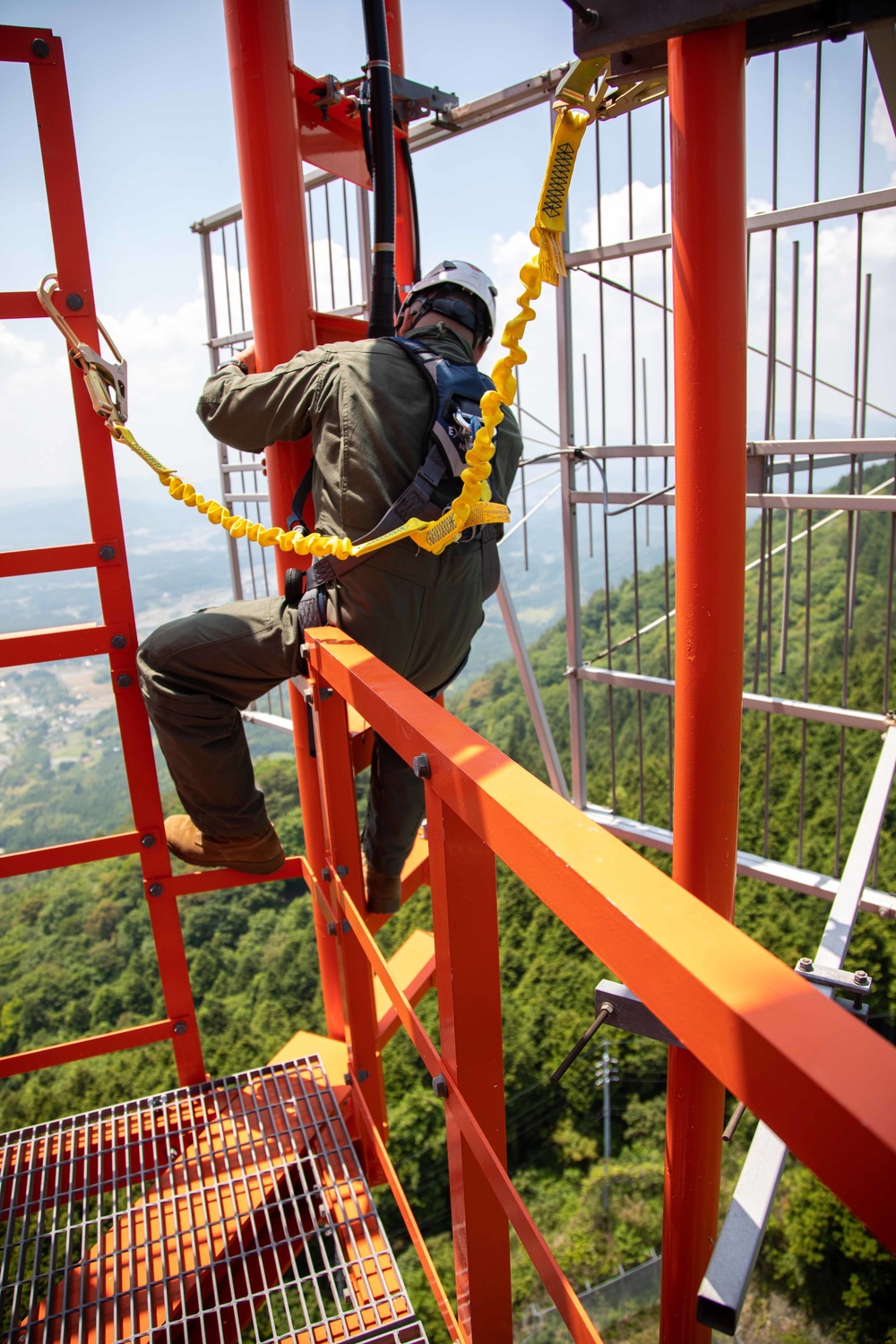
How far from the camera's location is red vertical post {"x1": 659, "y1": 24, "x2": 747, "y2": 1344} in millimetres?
1163

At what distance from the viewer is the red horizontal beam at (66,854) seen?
8.61 ft

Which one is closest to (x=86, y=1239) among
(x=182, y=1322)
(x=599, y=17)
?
(x=182, y=1322)

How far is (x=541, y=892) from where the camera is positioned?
A: 99 centimetres

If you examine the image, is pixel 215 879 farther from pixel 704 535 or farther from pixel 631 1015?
pixel 704 535

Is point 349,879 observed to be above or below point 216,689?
below

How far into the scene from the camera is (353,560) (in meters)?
2.32

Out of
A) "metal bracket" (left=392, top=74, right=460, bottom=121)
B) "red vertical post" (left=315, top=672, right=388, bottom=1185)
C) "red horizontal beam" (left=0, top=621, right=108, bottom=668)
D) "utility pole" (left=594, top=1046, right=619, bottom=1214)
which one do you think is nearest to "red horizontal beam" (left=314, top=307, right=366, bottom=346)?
"metal bracket" (left=392, top=74, right=460, bottom=121)

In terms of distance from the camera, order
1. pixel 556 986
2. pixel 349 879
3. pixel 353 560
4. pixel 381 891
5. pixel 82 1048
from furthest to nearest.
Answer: pixel 556 986 → pixel 381 891 → pixel 82 1048 → pixel 353 560 → pixel 349 879

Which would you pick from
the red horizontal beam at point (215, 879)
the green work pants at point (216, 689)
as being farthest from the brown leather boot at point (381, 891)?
the green work pants at point (216, 689)

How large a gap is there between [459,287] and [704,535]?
64.3 inches

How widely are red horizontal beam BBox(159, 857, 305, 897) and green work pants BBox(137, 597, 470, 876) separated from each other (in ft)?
0.58

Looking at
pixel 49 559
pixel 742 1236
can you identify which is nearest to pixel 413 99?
pixel 49 559

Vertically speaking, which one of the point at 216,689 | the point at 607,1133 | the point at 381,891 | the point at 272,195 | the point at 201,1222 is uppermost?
the point at 272,195

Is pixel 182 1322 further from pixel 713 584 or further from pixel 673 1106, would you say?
pixel 713 584
